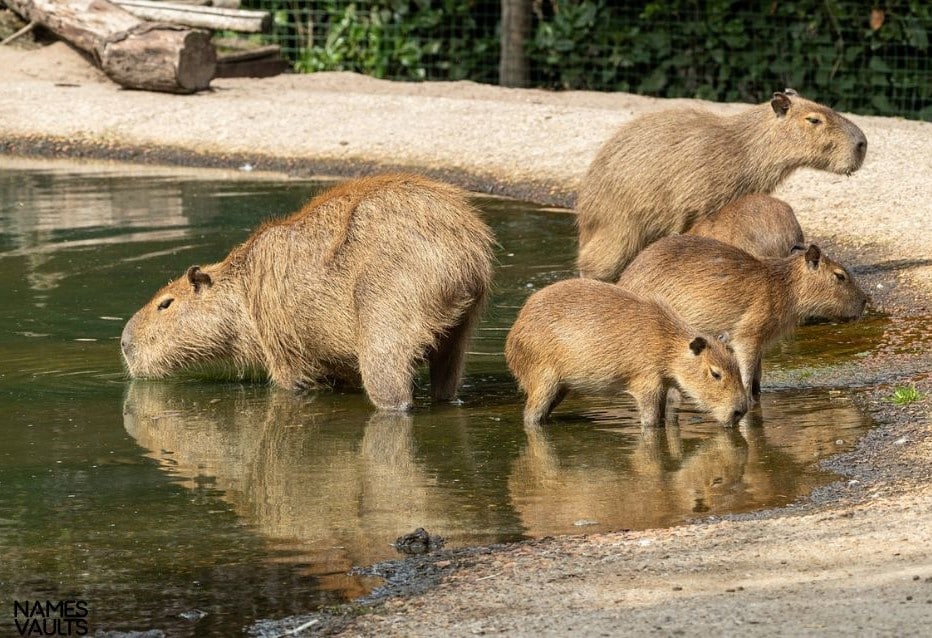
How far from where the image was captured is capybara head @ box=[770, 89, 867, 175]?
9.18 meters

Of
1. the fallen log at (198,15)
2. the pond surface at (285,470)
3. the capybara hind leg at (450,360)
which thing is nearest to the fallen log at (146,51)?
the fallen log at (198,15)

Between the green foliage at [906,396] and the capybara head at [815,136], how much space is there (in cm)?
297

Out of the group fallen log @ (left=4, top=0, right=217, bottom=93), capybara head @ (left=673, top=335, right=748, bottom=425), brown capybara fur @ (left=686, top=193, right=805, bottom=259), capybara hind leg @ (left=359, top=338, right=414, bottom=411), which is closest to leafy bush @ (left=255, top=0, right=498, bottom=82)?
fallen log @ (left=4, top=0, right=217, bottom=93)

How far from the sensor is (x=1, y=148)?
14.3m

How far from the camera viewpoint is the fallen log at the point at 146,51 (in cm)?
1514

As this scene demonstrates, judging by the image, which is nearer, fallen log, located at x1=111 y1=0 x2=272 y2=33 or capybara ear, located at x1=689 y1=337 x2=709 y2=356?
capybara ear, located at x1=689 y1=337 x2=709 y2=356

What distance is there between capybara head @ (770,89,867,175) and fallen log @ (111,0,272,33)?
27.0ft

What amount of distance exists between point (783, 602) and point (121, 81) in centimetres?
1261

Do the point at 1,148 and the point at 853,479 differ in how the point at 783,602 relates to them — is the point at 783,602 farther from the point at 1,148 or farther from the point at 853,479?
the point at 1,148

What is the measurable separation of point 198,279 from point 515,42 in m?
9.91

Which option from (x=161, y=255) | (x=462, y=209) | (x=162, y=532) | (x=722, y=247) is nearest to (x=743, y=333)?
(x=722, y=247)

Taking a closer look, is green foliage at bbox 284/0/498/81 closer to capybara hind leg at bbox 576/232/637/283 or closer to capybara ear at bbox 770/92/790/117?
capybara ear at bbox 770/92/790/117

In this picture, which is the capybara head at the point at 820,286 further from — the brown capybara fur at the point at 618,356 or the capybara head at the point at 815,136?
the capybara head at the point at 815,136

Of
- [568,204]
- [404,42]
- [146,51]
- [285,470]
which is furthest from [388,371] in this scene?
[404,42]
